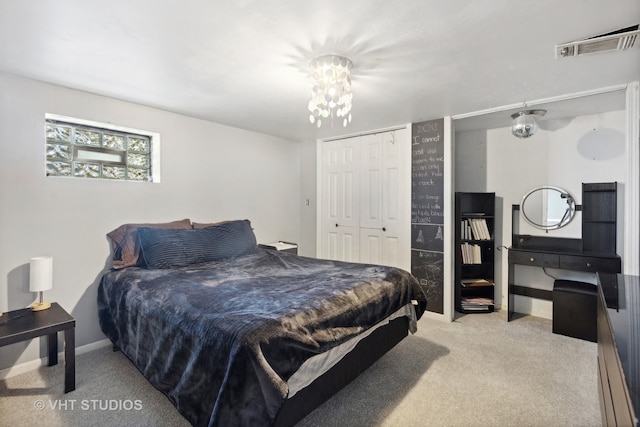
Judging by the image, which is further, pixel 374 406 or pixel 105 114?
pixel 105 114

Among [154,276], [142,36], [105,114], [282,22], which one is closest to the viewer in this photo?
[282,22]

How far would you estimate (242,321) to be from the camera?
1.47 m

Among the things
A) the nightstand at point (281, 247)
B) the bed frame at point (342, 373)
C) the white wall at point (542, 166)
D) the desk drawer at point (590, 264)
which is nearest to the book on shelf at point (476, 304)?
the white wall at point (542, 166)

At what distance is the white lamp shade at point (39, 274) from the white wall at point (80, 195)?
23cm

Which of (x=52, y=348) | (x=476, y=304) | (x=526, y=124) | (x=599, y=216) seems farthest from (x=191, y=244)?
(x=599, y=216)

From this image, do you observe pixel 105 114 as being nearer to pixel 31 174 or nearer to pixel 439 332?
pixel 31 174

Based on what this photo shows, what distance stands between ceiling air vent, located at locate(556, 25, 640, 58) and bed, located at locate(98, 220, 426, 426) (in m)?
1.85

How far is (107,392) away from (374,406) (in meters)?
1.80

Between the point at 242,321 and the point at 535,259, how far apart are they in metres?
3.14

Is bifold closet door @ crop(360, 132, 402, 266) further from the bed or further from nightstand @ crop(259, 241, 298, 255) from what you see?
the bed

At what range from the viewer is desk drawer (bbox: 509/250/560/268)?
3.06 metres

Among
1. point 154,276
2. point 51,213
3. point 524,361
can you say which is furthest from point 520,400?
point 51,213

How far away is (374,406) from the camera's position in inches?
75.1

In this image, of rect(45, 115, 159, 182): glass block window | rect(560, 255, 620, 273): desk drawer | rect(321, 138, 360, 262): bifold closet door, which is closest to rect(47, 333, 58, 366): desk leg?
rect(45, 115, 159, 182): glass block window
